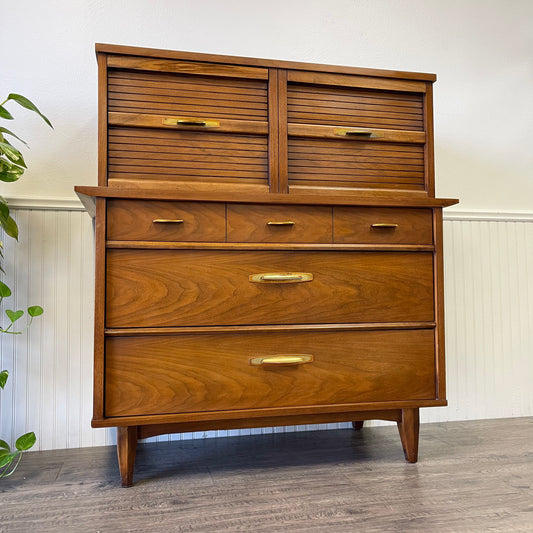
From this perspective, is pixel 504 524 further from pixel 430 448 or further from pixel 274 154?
pixel 274 154

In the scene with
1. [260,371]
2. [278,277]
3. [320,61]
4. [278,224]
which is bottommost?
[260,371]

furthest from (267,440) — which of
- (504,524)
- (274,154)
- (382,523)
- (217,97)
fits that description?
(217,97)

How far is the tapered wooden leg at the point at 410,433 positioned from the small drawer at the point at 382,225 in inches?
20.6

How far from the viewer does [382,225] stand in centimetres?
139

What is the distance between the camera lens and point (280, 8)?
1.87 metres

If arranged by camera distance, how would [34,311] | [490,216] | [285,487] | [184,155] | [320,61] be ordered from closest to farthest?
[285,487], [184,155], [34,311], [320,61], [490,216]

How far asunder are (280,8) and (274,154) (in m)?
0.85

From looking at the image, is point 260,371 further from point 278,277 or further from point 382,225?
point 382,225

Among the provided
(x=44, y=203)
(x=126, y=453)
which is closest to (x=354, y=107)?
(x=44, y=203)

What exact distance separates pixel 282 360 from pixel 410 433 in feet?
1.58

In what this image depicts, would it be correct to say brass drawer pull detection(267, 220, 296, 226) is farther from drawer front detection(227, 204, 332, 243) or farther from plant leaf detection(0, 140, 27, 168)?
plant leaf detection(0, 140, 27, 168)

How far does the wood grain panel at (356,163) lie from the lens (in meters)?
1.43

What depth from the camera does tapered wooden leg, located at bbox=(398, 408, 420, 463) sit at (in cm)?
144

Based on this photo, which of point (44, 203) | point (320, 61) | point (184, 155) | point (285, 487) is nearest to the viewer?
point (285, 487)
